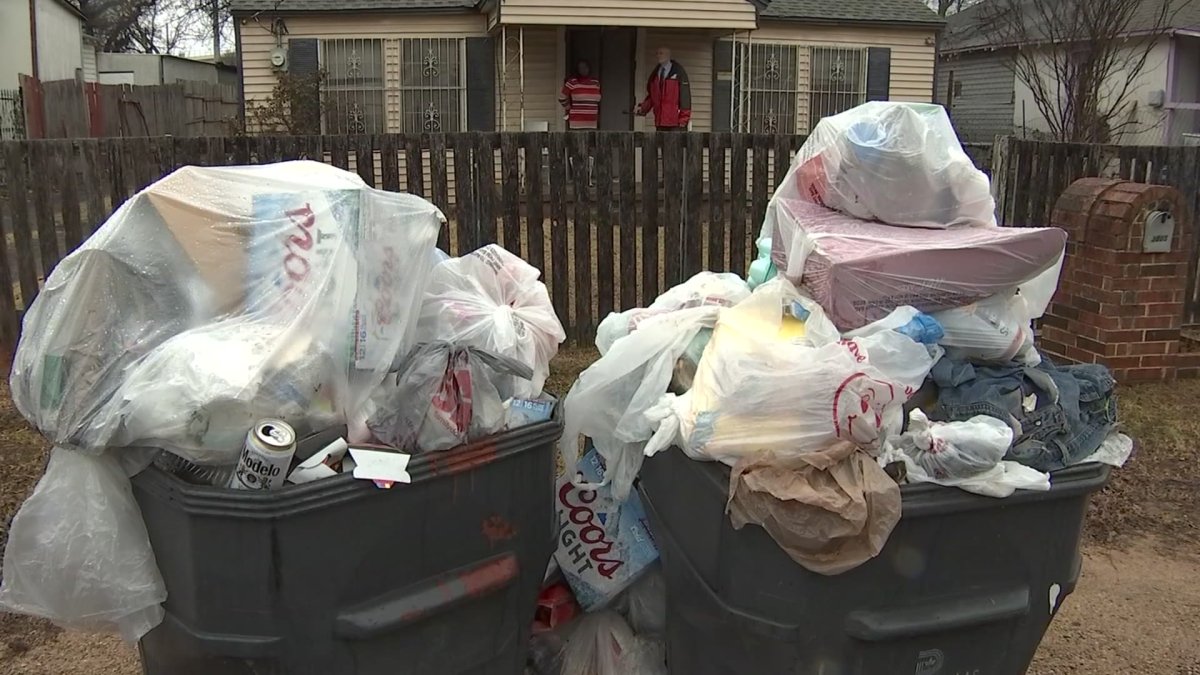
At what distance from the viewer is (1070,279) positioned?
531cm

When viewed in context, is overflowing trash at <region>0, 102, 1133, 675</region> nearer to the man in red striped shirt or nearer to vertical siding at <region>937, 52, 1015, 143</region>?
the man in red striped shirt

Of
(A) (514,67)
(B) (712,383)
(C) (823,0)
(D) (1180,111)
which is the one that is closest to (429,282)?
(B) (712,383)

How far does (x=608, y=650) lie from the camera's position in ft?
8.73

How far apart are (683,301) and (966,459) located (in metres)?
1.08

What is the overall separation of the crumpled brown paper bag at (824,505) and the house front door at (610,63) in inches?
509

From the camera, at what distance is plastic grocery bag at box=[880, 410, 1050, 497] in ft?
6.38

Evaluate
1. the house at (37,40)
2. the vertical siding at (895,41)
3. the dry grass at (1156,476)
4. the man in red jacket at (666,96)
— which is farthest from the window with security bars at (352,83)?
the dry grass at (1156,476)

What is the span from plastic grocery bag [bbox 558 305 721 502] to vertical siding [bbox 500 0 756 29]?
1096 centimetres

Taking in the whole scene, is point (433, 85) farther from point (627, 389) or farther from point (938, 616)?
point (938, 616)

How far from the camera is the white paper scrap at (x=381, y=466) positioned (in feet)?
6.32

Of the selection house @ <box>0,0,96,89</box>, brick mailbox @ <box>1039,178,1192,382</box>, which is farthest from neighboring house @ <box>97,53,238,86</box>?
brick mailbox @ <box>1039,178,1192,382</box>

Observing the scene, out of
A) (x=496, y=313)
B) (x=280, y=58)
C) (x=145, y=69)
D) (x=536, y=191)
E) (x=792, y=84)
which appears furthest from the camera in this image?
(x=145, y=69)

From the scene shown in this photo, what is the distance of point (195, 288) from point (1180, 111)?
23052mm

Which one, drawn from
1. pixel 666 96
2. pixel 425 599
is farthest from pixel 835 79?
pixel 425 599
